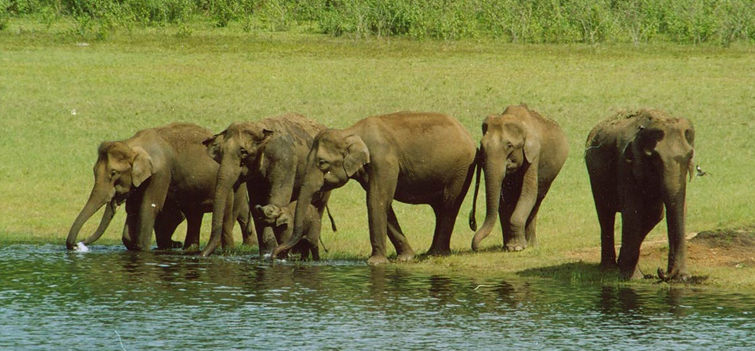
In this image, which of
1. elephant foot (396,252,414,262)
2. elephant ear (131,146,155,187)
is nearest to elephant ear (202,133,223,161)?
A: elephant ear (131,146,155,187)

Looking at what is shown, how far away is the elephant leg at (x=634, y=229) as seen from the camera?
16438 mm

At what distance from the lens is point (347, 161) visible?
18.8 m

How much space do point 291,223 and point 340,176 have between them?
4.17 feet

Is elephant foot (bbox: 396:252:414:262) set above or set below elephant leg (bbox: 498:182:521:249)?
below

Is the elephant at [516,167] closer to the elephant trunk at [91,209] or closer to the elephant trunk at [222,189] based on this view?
the elephant trunk at [222,189]

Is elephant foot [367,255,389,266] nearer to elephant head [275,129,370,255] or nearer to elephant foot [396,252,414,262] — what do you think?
elephant foot [396,252,414,262]

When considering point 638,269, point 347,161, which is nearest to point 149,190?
point 347,161

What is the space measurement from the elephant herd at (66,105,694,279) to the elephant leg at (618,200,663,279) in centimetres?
2

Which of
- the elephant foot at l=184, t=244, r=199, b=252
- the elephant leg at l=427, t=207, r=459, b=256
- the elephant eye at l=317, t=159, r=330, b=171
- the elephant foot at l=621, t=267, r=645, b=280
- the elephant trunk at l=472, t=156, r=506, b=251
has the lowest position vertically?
the elephant foot at l=184, t=244, r=199, b=252

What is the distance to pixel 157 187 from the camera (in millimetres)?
21406

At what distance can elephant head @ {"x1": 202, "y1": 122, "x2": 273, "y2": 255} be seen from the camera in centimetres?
2014

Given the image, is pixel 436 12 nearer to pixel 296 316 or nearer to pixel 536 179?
pixel 536 179

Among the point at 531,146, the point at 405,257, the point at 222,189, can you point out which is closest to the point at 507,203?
the point at 531,146

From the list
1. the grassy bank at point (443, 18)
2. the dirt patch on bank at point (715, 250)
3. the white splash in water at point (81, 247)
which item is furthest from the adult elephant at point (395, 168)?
the grassy bank at point (443, 18)
